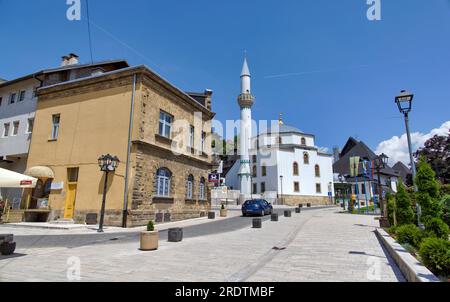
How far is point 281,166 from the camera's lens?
5088 centimetres

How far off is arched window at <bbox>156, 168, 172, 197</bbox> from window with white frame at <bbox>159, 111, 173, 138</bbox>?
246 cm

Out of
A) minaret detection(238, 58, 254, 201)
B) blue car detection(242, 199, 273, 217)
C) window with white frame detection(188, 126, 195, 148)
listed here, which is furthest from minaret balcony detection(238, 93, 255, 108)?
window with white frame detection(188, 126, 195, 148)

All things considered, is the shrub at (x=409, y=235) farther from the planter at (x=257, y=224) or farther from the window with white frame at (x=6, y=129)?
the window with white frame at (x=6, y=129)

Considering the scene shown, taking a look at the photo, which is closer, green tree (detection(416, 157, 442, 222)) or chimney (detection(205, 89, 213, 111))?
green tree (detection(416, 157, 442, 222))

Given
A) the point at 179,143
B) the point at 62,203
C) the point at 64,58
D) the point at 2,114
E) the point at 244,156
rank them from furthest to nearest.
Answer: the point at 244,156, the point at 64,58, the point at 2,114, the point at 179,143, the point at 62,203

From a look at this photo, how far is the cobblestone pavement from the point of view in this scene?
537 centimetres

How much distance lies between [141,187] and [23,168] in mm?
11027

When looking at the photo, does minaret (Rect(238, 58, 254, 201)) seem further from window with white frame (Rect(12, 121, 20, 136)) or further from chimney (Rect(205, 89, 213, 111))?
window with white frame (Rect(12, 121, 20, 136))

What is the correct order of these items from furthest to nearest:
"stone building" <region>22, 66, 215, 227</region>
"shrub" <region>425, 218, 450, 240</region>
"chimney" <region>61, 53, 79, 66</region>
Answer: "chimney" <region>61, 53, 79, 66</region> → "stone building" <region>22, 66, 215, 227</region> → "shrub" <region>425, 218, 450, 240</region>

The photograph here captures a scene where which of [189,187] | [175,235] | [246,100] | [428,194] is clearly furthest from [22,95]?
[246,100]
